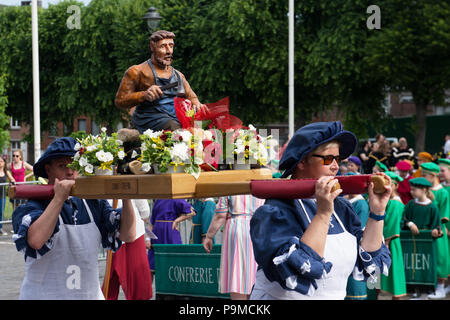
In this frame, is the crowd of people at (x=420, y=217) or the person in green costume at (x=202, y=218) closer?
the crowd of people at (x=420, y=217)

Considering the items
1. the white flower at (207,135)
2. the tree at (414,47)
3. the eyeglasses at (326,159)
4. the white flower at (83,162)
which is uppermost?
the tree at (414,47)

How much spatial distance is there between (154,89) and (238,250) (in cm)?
370

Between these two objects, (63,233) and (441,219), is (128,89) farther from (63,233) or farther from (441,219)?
(441,219)

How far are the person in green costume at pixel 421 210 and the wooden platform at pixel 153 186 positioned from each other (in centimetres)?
723

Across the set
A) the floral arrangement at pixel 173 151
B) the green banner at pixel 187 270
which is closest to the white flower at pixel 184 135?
the floral arrangement at pixel 173 151

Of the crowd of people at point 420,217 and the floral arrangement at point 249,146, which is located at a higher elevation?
the floral arrangement at point 249,146

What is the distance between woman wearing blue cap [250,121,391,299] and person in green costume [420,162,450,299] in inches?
294

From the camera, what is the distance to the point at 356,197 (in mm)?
9117

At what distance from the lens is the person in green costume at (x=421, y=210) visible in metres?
11.4

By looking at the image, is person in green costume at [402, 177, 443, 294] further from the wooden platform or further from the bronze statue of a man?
the wooden platform

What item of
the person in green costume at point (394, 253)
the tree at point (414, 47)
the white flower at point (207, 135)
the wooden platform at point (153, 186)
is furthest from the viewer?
the tree at point (414, 47)

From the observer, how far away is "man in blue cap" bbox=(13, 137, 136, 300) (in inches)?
180

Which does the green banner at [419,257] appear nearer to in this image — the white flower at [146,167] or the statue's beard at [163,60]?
the statue's beard at [163,60]

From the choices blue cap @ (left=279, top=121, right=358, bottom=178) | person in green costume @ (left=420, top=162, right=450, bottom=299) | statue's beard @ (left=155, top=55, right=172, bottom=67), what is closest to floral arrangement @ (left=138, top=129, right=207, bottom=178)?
Answer: blue cap @ (left=279, top=121, right=358, bottom=178)
